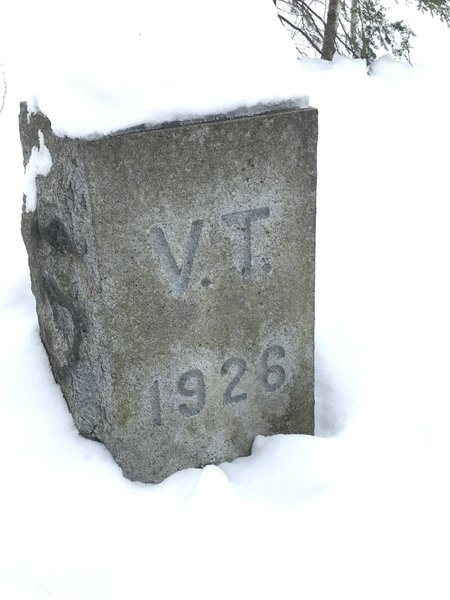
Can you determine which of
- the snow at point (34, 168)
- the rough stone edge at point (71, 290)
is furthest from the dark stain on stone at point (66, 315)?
the snow at point (34, 168)

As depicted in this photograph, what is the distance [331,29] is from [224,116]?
4.81 metres

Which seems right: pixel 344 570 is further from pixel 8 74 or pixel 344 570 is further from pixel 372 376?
pixel 8 74

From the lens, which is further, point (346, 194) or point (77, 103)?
point (346, 194)

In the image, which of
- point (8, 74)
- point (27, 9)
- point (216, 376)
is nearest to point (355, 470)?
point (216, 376)

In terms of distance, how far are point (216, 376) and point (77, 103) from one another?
94cm

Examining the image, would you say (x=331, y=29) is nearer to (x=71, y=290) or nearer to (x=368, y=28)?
(x=368, y=28)

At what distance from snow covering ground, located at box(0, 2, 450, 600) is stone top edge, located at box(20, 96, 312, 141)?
88 mm

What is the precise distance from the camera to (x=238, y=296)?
2.32 metres

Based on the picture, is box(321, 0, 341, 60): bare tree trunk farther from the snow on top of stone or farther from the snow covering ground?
the snow on top of stone

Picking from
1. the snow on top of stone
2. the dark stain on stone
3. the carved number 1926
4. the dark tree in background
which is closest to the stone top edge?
the snow on top of stone

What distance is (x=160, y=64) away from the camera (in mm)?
2010

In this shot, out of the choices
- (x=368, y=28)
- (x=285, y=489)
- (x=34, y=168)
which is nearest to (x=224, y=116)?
(x=34, y=168)

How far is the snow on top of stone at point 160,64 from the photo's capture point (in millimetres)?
1970

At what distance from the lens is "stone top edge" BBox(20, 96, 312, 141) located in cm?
197
